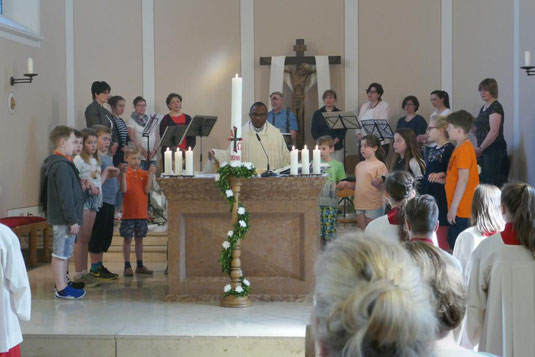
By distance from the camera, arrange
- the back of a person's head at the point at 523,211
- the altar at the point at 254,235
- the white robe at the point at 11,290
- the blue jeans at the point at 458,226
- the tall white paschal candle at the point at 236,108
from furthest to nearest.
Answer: the altar at the point at 254,235 < the blue jeans at the point at 458,226 < the tall white paschal candle at the point at 236,108 < the white robe at the point at 11,290 < the back of a person's head at the point at 523,211

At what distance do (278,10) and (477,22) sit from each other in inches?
122

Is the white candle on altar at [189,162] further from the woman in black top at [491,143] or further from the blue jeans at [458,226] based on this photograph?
the woman in black top at [491,143]

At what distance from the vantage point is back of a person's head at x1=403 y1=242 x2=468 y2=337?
6.19ft

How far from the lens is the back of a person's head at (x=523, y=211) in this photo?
3139 millimetres

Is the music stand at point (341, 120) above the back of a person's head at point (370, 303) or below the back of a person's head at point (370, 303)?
above

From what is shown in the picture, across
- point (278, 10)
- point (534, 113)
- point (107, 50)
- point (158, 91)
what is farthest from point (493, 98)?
point (107, 50)

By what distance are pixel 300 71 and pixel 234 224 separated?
6.22m

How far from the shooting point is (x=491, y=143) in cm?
945

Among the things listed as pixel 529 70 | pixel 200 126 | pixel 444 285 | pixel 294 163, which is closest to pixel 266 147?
pixel 294 163

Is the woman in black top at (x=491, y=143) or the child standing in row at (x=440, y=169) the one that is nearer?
the child standing in row at (x=440, y=169)

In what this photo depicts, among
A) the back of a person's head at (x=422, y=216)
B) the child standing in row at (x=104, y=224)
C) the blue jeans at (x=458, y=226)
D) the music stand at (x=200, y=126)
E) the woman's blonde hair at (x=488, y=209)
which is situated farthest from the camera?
the music stand at (x=200, y=126)

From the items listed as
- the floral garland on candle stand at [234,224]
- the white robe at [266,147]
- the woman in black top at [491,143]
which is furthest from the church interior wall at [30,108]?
the woman in black top at [491,143]

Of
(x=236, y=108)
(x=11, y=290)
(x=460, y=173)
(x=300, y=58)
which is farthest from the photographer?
(x=300, y=58)

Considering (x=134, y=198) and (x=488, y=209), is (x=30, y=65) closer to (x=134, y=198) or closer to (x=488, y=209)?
(x=134, y=198)
